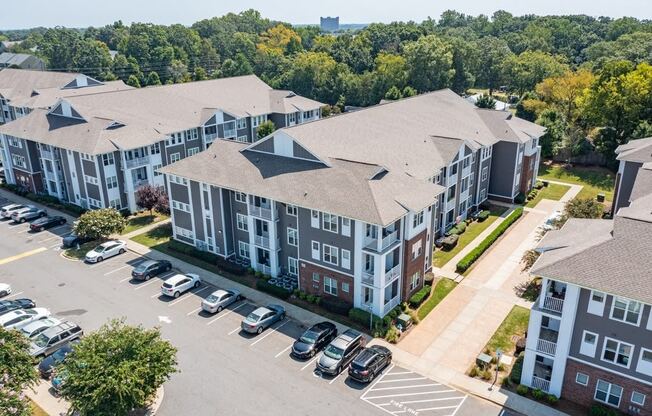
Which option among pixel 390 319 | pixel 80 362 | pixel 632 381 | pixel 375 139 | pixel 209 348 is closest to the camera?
pixel 80 362

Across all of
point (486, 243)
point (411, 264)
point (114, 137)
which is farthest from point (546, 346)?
point (114, 137)

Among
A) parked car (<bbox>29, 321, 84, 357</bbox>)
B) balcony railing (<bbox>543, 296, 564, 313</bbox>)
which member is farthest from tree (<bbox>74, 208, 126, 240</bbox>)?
balcony railing (<bbox>543, 296, 564, 313</bbox>)

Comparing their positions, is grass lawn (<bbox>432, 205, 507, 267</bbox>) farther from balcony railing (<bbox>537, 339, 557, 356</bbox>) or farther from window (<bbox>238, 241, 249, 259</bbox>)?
window (<bbox>238, 241, 249, 259</bbox>)

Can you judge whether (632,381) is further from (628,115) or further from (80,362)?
(628,115)

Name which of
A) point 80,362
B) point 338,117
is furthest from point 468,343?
point 338,117

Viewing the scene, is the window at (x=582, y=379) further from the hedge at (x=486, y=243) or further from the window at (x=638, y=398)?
the hedge at (x=486, y=243)

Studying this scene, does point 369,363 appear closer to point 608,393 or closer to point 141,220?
point 608,393
